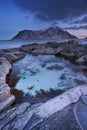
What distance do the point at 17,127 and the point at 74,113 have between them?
1.95 meters

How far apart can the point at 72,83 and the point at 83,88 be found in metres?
2.66

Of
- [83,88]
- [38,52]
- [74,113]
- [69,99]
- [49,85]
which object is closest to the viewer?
[74,113]

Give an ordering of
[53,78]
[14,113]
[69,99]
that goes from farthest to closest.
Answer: [53,78] < [69,99] < [14,113]

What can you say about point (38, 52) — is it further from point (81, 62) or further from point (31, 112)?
point (31, 112)

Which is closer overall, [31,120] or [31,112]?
[31,120]

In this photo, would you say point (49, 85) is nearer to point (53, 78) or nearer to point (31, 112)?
point (53, 78)

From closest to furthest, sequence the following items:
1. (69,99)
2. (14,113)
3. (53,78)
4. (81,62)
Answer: (14,113) < (69,99) < (53,78) < (81,62)

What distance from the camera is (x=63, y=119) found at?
4719 millimetres

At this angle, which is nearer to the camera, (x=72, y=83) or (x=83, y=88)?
(x=83, y=88)

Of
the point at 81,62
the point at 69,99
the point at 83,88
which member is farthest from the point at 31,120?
the point at 81,62

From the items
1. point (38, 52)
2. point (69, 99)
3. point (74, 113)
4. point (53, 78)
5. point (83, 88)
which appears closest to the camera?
point (74, 113)

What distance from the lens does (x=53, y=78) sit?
1103 cm

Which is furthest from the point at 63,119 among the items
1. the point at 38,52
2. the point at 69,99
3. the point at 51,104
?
the point at 38,52

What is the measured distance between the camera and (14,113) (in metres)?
5.35
